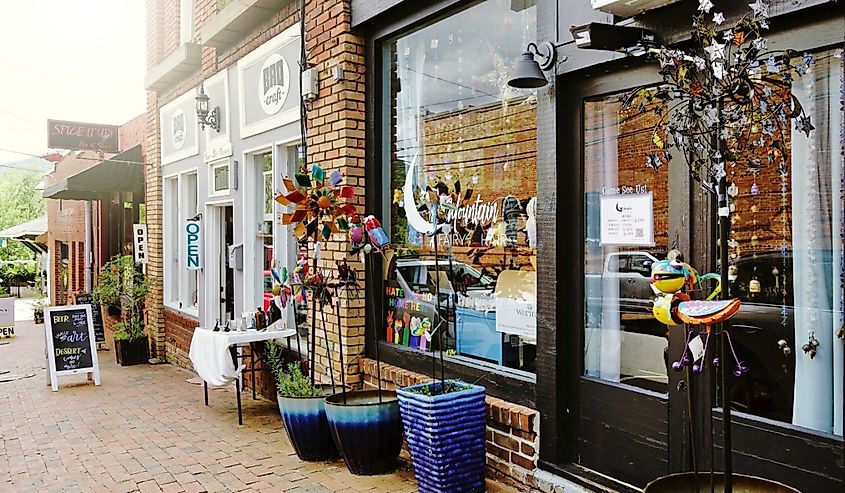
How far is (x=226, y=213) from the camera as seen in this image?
9148 mm

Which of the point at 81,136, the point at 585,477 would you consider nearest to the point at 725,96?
the point at 585,477

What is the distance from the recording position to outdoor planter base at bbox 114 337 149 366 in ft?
34.1

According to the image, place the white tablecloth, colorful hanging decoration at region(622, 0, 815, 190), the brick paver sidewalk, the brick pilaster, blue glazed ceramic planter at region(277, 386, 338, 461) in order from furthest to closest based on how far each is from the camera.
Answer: the white tablecloth → the brick pilaster → blue glazed ceramic planter at region(277, 386, 338, 461) → the brick paver sidewalk → colorful hanging decoration at region(622, 0, 815, 190)

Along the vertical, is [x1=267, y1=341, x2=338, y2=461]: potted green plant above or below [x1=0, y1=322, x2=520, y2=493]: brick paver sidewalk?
above

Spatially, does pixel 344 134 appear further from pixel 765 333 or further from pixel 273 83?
pixel 765 333

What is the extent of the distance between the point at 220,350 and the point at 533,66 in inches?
155

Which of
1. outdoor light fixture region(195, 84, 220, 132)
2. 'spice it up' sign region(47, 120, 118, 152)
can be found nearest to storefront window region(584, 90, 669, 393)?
outdoor light fixture region(195, 84, 220, 132)

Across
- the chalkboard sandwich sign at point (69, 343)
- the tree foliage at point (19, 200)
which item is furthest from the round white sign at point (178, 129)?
the tree foliage at point (19, 200)

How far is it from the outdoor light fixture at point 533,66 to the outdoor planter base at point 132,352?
809 centimetres

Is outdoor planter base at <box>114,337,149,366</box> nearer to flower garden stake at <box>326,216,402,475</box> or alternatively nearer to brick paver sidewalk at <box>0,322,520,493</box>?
brick paver sidewalk at <box>0,322,520,493</box>

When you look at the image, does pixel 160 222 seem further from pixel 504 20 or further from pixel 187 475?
pixel 504 20

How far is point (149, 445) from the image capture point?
5.95 meters

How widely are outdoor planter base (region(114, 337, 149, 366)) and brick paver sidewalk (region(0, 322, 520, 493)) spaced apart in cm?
138

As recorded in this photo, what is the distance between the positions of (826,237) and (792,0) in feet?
3.17
